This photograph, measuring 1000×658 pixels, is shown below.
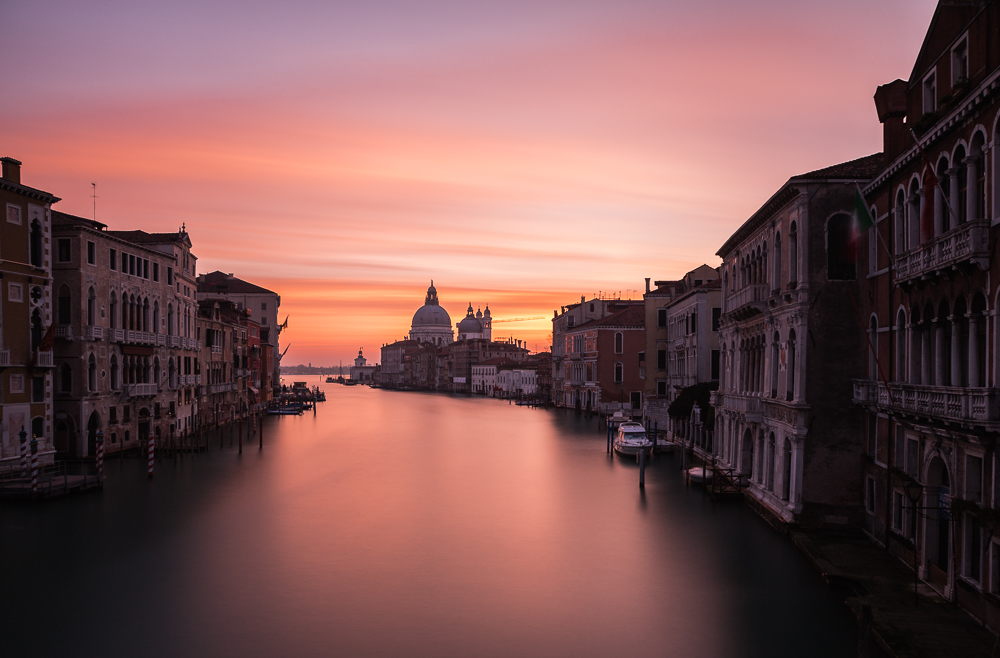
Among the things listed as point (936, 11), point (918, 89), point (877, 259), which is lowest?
point (877, 259)

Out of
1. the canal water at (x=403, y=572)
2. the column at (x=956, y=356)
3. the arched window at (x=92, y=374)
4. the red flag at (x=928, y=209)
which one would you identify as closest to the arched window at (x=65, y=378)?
the arched window at (x=92, y=374)

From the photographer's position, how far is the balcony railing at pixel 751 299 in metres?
22.7

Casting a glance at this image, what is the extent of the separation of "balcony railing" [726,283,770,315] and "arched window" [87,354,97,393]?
987 inches

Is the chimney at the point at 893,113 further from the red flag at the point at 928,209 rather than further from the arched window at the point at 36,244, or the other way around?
the arched window at the point at 36,244

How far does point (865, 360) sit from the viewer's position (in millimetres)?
18953

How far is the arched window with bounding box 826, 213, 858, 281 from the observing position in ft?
63.2

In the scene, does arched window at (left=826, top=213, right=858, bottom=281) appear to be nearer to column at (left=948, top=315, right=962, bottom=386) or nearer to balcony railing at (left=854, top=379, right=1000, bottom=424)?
balcony railing at (left=854, top=379, right=1000, bottom=424)

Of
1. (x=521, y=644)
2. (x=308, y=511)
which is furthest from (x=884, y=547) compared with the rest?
(x=308, y=511)

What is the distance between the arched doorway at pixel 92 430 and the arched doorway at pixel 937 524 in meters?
30.6

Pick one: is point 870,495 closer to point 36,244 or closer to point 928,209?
point 928,209

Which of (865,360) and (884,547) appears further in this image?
(865,360)

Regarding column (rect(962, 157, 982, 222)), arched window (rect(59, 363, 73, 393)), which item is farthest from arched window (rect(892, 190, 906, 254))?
arched window (rect(59, 363, 73, 393))

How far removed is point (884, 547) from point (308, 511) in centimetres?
1595

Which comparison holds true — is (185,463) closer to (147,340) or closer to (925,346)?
(147,340)
